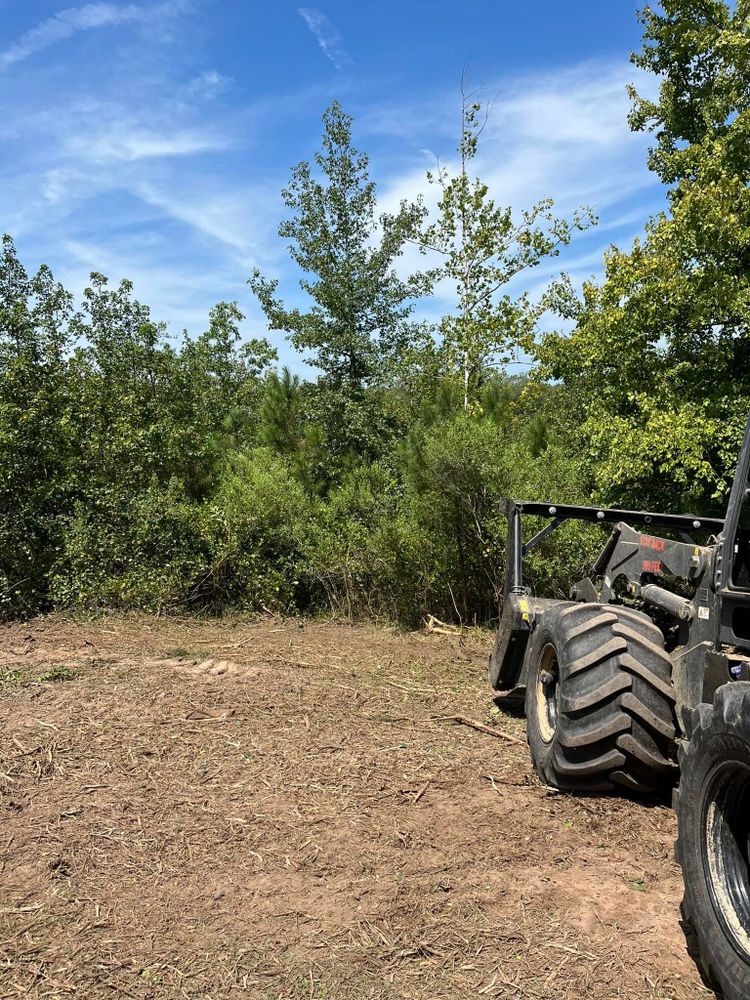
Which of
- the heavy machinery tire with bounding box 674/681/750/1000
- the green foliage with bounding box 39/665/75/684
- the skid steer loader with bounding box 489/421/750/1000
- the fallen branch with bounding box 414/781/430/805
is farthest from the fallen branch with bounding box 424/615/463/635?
the heavy machinery tire with bounding box 674/681/750/1000

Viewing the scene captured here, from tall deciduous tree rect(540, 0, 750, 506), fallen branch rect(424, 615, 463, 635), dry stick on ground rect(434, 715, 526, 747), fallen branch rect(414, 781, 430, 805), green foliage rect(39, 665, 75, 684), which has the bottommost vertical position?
fallen branch rect(424, 615, 463, 635)

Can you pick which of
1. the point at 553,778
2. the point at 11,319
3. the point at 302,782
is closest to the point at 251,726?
the point at 302,782

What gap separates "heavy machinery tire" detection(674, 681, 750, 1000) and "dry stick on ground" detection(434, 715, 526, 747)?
2675 mm

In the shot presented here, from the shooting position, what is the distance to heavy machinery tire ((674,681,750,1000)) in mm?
2439

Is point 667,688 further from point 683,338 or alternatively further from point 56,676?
point 683,338

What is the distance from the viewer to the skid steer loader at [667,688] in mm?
2570

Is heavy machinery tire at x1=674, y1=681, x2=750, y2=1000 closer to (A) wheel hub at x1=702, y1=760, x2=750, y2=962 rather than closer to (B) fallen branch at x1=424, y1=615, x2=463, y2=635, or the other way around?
(A) wheel hub at x1=702, y1=760, x2=750, y2=962

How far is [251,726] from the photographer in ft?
18.5

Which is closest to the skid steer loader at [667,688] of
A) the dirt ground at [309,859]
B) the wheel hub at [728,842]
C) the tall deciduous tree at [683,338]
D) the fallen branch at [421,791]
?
the wheel hub at [728,842]

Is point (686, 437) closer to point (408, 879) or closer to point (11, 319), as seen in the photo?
point (408, 879)

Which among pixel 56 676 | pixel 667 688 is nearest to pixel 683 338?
pixel 667 688

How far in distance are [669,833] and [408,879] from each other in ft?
4.61

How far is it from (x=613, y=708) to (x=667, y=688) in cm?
30

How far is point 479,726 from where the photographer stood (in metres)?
5.76
